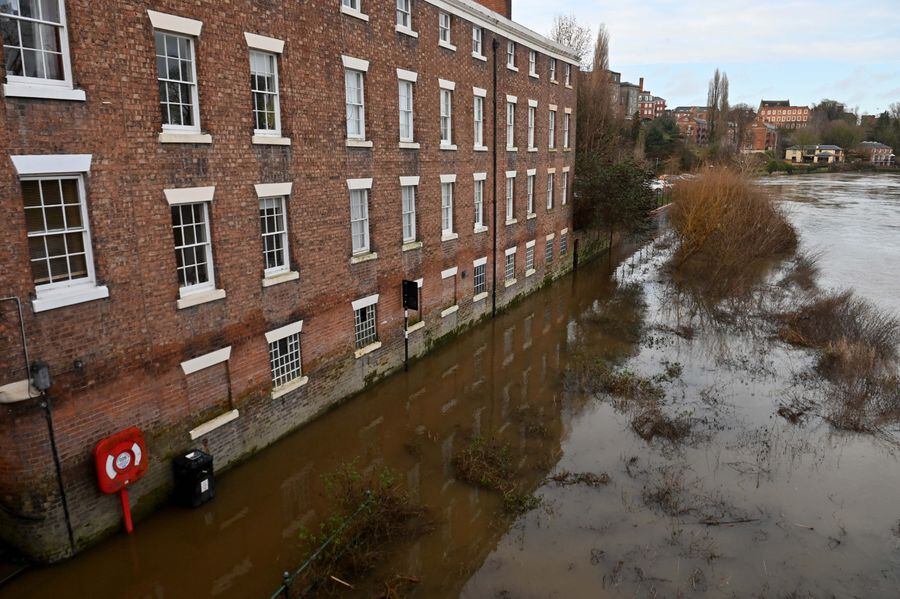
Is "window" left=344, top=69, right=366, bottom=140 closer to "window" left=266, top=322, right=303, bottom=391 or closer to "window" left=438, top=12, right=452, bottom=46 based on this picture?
"window" left=438, top=12, right=452, bottom=46

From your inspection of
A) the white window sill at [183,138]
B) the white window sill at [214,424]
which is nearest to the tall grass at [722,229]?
the white window sill at [214,424]

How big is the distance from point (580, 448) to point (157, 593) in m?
8.35

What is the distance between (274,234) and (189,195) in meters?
2.32

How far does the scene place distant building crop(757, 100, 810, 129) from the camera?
17749 cm

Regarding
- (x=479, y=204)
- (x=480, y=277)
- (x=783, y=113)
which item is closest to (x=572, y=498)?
(x=480, y=277)

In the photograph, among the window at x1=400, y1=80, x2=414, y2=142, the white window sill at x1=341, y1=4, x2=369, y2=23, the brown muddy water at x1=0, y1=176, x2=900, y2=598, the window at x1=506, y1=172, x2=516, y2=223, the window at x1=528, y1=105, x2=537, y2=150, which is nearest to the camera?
the brown muddy water at x1=0, y1=176, x2=900, y2=598

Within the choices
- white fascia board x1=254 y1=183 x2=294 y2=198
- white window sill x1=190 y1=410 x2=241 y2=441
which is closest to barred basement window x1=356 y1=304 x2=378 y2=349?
white fascia board x1=254 y1=183 x2=294 y2=198

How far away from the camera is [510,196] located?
23.7 metres

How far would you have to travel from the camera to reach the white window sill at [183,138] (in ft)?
31.4

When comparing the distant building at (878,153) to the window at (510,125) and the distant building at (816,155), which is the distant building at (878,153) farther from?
the window at (510,125)

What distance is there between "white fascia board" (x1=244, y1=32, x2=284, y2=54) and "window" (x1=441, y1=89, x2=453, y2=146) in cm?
732

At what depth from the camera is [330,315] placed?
13859 millimetres

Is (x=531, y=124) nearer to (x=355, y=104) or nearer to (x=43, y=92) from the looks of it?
(x=355, y=104)

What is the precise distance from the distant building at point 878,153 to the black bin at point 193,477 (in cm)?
14504
